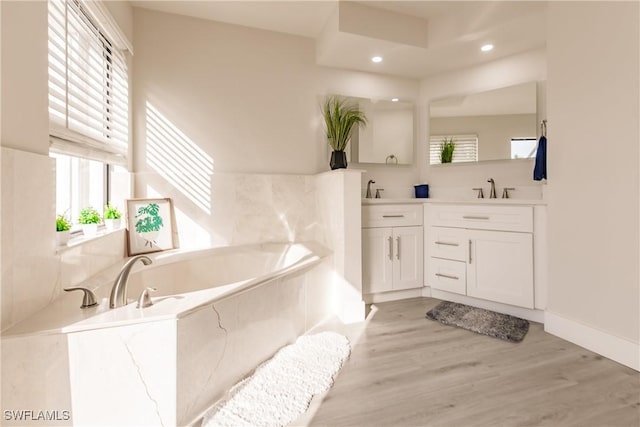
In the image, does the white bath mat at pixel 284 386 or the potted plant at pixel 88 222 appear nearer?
the white bath mat at pixel 284 386

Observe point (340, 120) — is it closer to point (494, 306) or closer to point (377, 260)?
point (377, 260)

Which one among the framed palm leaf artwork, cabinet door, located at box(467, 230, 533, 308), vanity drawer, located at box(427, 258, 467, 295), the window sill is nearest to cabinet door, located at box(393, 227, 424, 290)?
vanity drawer, located at box(427, 258, 467, 295)

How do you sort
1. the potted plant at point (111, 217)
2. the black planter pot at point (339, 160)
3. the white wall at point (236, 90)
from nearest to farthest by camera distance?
the potted plant at point (111, 217) → the white wall at point (236, 90) → the black planter pot at point (339, 160)

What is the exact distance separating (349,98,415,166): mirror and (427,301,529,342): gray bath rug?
1.53 meters

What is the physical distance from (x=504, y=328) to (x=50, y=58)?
309 centimetres

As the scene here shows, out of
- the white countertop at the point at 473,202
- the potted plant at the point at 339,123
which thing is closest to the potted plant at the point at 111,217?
the potted plant at the point at 339,123

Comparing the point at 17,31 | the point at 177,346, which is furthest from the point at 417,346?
the point at 17,31

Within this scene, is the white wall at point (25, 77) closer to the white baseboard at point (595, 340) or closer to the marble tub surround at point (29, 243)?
the marble tub surround at point (29, 243)

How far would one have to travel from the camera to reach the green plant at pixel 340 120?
9.45ft

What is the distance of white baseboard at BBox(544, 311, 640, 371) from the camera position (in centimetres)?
172

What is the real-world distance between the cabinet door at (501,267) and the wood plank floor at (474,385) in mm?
347

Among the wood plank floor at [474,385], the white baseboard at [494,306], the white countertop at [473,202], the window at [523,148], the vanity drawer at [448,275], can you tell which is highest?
the window at [523,148]

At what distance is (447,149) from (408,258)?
1.22 meters

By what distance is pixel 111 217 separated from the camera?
215 cm
